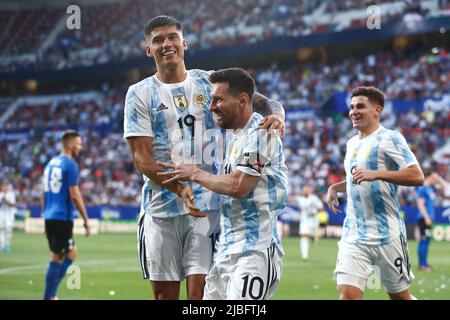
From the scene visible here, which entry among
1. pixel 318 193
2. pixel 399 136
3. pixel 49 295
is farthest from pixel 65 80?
pixel 399 136

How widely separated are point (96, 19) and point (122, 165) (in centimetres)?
1130

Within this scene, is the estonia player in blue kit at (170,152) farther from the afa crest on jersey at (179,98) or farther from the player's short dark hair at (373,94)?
the player's short dark hair at (373,94)

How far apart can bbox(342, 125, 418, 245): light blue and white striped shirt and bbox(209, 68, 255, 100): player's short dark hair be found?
235 cm

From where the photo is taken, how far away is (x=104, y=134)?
122 feet

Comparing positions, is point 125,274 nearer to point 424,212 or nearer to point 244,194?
point 424,212

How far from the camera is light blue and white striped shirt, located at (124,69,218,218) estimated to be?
5.91m

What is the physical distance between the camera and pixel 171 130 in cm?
595

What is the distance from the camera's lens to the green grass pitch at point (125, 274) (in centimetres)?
1202

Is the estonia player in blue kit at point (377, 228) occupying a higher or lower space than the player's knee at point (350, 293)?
higher

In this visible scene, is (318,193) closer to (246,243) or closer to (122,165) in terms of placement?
(122,165)

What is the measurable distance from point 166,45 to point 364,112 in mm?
2423

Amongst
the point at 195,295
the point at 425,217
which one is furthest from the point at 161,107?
the point at 425,217

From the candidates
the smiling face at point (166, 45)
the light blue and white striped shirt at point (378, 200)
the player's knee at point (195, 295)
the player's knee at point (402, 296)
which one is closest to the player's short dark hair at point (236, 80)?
the smiling face at point (166, 45)

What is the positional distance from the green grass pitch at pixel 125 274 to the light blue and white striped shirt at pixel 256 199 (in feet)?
19.9
